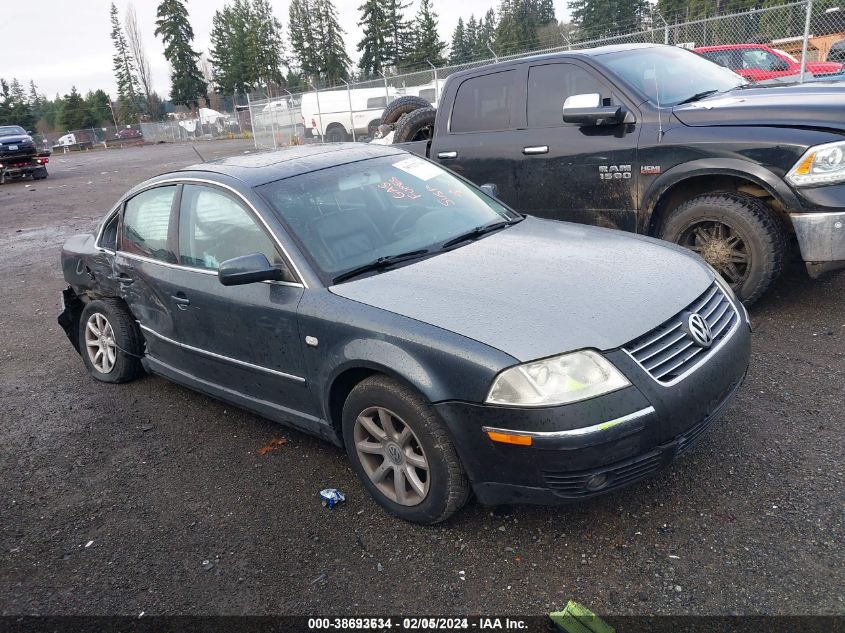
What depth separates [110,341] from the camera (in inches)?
199

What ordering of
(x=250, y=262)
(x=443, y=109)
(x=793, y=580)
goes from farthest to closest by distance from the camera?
1. (x=443, y=109)
2. (x=250, y=262)
3. (x=793, y=580)

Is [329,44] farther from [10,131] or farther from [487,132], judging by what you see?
[487,132]

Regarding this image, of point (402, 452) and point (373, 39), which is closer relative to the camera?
point (402, 452)

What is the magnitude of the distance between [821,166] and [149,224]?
4.35 meters

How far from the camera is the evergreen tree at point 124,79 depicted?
85.3 meters

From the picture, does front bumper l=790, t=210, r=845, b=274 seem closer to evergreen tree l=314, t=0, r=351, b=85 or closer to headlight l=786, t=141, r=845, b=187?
headlight l=786, t=141, r=845, b=187

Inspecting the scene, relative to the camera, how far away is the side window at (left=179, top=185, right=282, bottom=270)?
3.62m

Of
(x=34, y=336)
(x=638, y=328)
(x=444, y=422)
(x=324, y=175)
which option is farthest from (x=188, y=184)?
(x=34, y=336)

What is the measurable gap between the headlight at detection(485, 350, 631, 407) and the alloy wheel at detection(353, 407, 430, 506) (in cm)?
51

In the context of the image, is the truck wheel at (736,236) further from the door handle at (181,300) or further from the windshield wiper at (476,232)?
the door handle at (181,300)

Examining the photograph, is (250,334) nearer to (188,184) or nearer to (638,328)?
(188,184)

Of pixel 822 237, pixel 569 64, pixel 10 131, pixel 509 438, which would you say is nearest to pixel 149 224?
pixel 509 438

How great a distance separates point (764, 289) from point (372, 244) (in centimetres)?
295

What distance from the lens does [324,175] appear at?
12.8 feet
